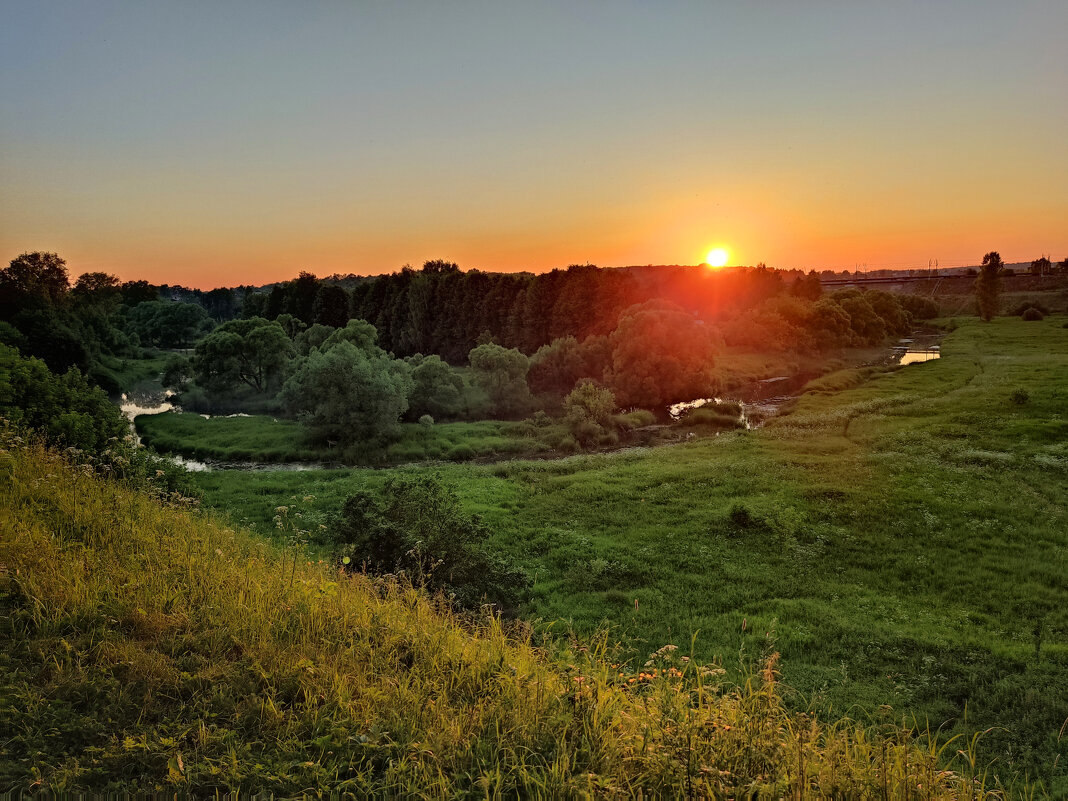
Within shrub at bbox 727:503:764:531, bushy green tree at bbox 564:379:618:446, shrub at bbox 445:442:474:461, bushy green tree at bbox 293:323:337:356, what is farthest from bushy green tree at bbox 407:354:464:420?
shrub at bbox 727:503:764:531

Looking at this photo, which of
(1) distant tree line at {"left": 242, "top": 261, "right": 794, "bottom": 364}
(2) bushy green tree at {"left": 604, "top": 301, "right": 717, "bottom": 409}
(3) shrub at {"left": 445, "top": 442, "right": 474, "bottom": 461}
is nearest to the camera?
(3) shrub at {"left": 445, "top": 442, "right": 474, "bottom": 461}

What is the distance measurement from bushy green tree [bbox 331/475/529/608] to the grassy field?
208cm

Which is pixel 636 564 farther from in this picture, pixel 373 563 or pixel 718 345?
pixel 718 345

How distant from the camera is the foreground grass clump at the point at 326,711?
413 centimetres

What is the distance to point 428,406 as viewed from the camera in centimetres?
4872

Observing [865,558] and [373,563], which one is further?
[865,558]

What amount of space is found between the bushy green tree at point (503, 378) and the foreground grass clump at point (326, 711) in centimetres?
4364

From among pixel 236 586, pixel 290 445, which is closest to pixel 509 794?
pixel 236 586

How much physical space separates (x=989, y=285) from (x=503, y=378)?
82.1 meters

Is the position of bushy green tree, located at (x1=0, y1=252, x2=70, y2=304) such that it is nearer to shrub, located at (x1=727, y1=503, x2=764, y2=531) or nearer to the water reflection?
the water reflection

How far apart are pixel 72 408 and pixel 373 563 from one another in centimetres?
1072

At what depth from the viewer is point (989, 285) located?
88.2m

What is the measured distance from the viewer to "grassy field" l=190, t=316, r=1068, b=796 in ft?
34.8

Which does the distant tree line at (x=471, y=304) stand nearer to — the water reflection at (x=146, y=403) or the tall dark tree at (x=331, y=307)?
the tall dark tree at (x=331, y=307)
